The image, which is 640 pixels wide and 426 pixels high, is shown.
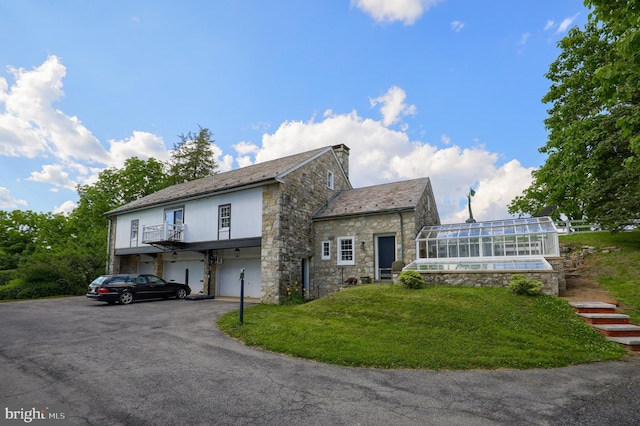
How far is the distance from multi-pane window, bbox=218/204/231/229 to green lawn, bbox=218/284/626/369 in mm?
6925

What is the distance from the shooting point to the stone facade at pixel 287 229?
15656mm

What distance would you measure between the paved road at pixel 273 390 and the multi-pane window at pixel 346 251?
30.7 feet

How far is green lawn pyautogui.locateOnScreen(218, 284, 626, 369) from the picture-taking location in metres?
7.16

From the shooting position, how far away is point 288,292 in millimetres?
15883

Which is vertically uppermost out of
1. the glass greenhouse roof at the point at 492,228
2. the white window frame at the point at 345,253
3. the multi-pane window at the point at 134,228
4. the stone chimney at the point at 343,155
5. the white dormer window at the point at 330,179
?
the stone chimney at the point at 343,155

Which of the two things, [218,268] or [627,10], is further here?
[218,268]

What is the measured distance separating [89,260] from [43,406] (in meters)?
22.7

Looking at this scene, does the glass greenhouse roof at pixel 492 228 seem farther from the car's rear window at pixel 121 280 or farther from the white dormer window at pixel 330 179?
the car's rear window at pixel 121 280

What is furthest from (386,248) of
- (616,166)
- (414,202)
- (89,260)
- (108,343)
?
(89,260)

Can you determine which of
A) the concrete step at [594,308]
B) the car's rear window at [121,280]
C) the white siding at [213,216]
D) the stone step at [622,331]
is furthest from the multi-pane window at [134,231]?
the stone step at [622,331]

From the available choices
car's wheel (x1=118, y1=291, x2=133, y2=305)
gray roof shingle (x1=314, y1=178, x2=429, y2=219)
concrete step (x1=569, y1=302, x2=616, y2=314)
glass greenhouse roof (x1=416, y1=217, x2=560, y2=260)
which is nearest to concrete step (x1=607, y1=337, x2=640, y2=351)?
concrete step (x1=569, y1=302, x2=616, y2=314)

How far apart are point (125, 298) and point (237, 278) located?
5.68 m

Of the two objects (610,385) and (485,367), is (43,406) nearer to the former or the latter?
(485,367)

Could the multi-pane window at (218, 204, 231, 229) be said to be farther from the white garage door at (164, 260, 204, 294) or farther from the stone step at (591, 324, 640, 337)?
the stone step at (591, 324, 640, 337)
